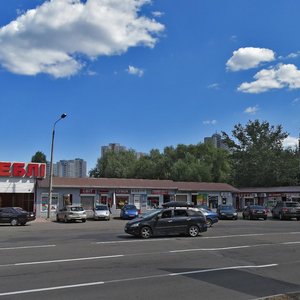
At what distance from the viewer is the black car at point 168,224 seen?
20.5m

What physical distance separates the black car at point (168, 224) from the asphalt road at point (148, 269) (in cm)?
202

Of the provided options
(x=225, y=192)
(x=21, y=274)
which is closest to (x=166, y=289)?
(x=21, y=274)

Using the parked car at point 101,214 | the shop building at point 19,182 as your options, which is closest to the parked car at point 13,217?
the parked car at point 101,214

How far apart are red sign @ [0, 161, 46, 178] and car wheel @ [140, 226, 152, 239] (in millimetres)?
24832

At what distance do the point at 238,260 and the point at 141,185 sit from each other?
122 ft

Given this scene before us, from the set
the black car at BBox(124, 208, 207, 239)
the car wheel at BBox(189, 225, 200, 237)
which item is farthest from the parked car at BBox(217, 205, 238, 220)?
the car wheel at BBox(189, 225, 200, 237)

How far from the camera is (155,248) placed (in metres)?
16.4

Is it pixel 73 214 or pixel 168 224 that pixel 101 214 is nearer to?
pixel 73 214

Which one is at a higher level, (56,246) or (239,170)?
A: (239,170)

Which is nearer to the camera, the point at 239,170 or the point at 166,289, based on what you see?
the point at 166,289

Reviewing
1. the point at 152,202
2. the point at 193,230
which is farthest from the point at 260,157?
the point at 193,230

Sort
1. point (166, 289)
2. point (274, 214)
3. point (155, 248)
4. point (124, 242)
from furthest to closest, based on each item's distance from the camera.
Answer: point (274, 214)
point (124, 242)
point (155, 248)
point (166, 289)

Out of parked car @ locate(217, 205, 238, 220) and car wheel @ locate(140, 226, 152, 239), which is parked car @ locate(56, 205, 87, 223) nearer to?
parked car @ locate(217, 205, 238, 220)

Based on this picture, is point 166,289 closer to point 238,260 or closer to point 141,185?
point 238,260
